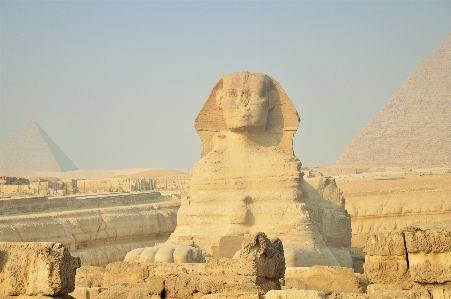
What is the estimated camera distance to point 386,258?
386 inches

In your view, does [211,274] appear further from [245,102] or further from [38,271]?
[245,102]

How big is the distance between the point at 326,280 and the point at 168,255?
5960mm

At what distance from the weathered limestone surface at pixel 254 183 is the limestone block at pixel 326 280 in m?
6.69

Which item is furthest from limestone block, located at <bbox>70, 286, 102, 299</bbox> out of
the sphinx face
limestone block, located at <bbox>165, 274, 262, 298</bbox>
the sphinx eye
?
the sphinx eye

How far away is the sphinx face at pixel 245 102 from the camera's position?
23.1 meters

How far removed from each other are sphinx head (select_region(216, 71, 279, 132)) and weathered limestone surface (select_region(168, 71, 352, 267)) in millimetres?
23

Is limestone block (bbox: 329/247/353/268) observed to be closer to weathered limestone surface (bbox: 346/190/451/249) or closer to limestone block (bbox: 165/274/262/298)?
weathered limestone surface (bbox: 346/190/451/249)

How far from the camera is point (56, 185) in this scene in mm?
50188

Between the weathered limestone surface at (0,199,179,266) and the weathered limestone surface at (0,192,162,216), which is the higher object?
the weathered limestone surface at (0,192,162,216)

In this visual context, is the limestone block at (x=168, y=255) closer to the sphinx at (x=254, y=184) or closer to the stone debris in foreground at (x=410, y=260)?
the sphinx at (x=254, y=184)

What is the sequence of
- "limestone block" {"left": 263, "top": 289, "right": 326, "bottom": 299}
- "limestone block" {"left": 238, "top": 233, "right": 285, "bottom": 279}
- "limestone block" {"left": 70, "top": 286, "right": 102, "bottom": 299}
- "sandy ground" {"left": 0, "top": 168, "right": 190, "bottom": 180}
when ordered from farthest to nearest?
"sandy ground" {"left": 0, "top": 168, "right": 190, "bottom": 180} → "limestone block" {"left": 70, "top": 286, "right": 102, "bottom": 299} → "limestone block" {"left": 238, "top": 233, "right": 285, "bottom": 279} → "limestone block" {"left": 263, "top": 289, "right": 326, "bottom": 299}

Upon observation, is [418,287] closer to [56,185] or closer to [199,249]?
[199,249]

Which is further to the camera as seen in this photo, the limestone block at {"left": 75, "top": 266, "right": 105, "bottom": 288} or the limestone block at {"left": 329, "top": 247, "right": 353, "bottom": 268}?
the limestone block at {"left": 329, "top": 247, "right": 353, "bottom": 268}

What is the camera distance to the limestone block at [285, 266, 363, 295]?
42.7 ft
